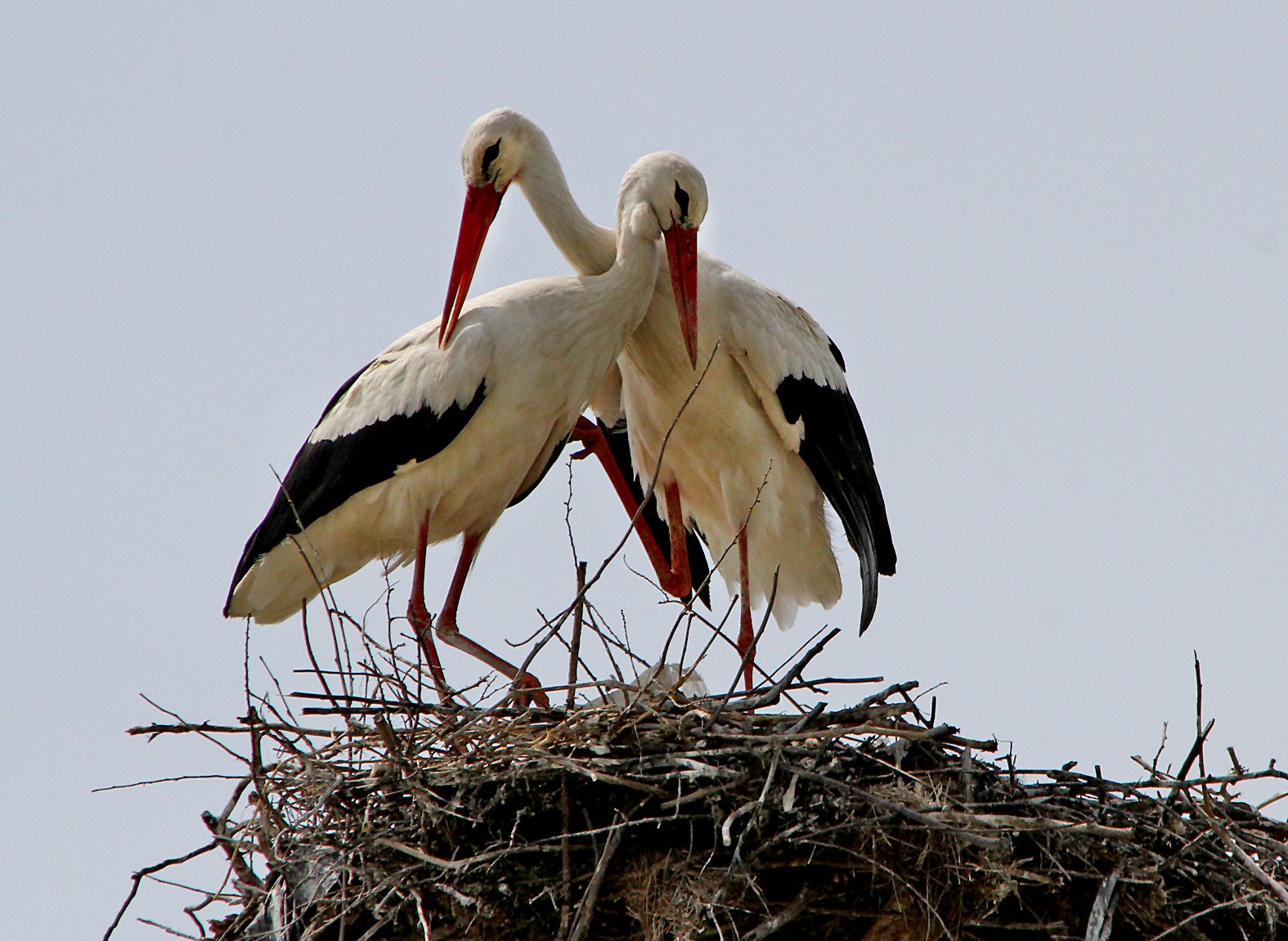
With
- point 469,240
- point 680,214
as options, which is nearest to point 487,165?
point 469,240

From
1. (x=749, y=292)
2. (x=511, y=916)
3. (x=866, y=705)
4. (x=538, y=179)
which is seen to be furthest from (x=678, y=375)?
(x=511, y=916)

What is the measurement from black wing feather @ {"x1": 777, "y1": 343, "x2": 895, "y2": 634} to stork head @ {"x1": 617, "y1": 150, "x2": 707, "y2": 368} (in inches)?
17.9

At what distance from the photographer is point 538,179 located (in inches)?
234

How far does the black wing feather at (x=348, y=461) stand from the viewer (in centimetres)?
557

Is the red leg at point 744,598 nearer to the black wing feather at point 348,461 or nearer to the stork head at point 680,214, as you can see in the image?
the stork head at point 680,214

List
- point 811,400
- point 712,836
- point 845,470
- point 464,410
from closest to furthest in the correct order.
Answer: point 712,836
point 464,410
point 811,400
point 845,470

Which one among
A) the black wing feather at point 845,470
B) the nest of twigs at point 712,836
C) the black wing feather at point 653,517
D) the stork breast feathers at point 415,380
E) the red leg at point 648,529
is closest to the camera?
the nest of twigs at point 712,836

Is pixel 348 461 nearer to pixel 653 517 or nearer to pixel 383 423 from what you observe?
pixel 383 423

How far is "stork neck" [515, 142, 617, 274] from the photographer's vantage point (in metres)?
5.92

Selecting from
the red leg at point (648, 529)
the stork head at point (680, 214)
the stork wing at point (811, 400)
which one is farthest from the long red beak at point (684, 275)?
the red leg at point (648, 529)

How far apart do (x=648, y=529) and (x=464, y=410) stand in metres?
1.32

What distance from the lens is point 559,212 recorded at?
592cm

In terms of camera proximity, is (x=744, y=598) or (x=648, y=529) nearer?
(x=744, y=598)

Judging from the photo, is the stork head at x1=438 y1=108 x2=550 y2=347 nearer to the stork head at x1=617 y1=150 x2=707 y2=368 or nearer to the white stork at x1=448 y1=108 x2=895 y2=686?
the white stork at x1=448 y1=108 x2=895 y2=686
